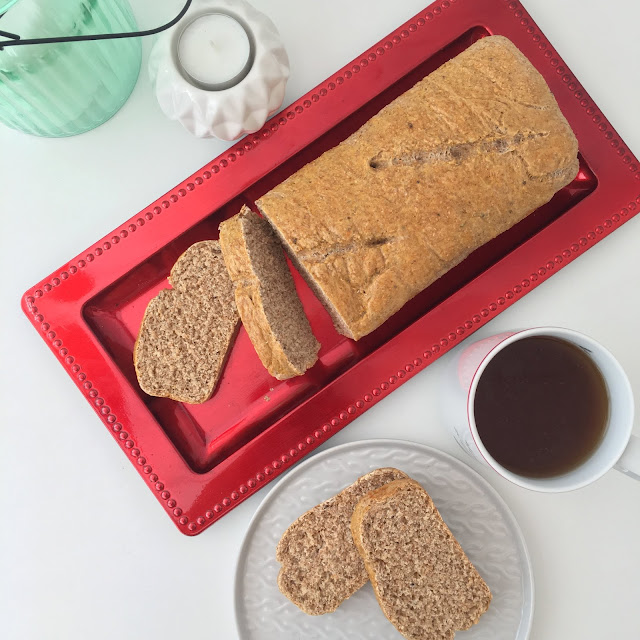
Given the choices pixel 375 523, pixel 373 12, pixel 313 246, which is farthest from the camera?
pixel 373 12

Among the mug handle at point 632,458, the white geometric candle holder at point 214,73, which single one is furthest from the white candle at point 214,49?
the mug handle at point 632,458

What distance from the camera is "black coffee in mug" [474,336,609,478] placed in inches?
49.3

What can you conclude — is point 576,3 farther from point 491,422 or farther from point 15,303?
point 15,303

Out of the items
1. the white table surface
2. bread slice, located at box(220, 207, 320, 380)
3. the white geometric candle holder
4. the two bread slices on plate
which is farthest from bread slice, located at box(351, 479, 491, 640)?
the white geometric candle holder

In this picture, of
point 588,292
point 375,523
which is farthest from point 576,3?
point 375,523

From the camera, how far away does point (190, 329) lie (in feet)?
5.02

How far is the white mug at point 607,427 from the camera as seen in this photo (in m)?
1.13

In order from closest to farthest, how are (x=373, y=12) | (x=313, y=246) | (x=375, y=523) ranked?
(x=313, y=246) < (x=375, y=523) < (x=373, y=12)

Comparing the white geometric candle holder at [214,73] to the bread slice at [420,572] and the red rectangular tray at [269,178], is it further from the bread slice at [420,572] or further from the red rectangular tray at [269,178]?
the bread slice at [420,572]

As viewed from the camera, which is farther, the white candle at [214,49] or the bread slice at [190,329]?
the bread slice at [190,329]

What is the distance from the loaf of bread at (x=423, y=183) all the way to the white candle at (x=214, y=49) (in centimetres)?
31

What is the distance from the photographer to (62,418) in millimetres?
1586

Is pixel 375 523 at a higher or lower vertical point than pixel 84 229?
lower

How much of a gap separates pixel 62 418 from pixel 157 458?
12.9 inches
